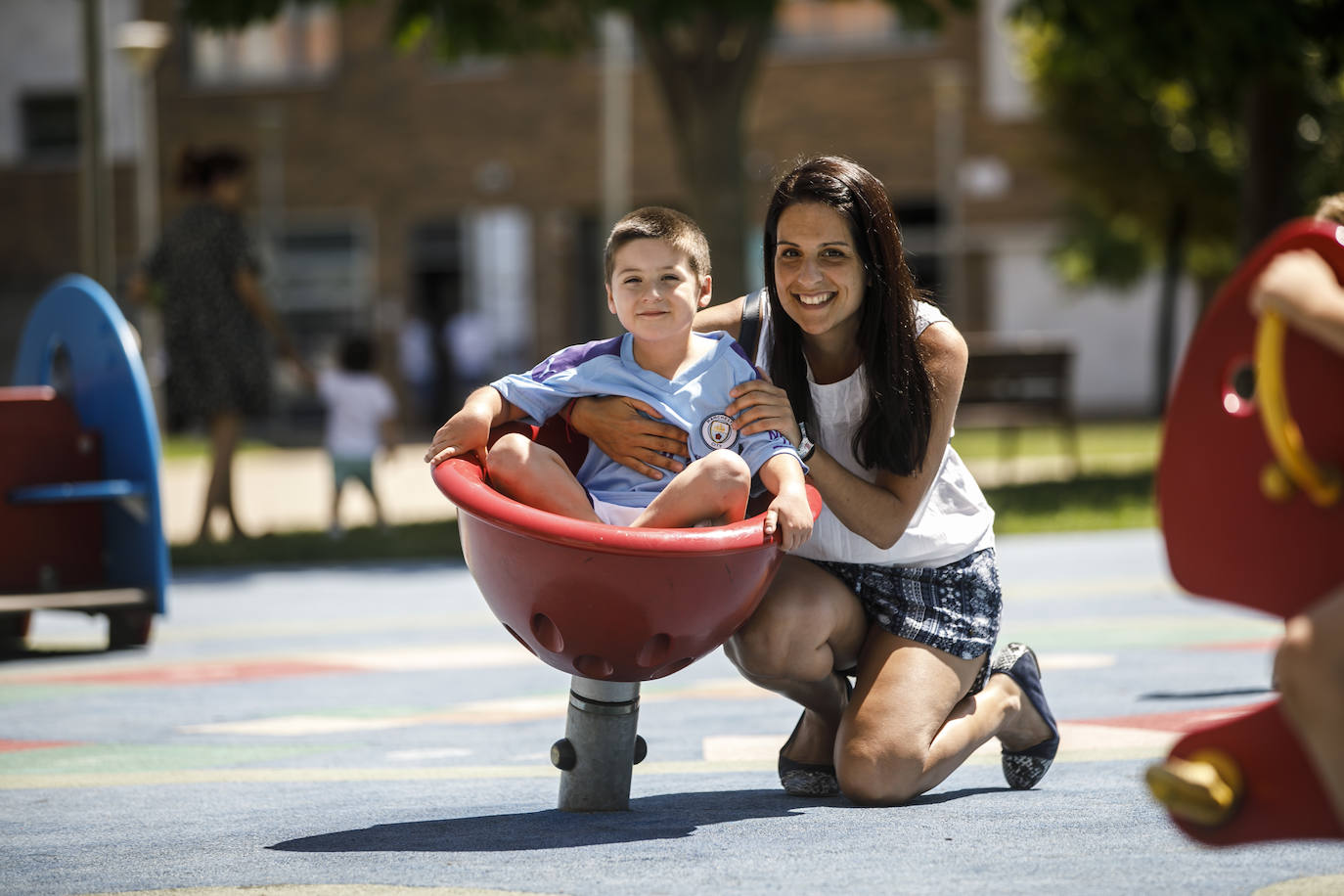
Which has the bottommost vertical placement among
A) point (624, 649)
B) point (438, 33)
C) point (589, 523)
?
point (624, 649)

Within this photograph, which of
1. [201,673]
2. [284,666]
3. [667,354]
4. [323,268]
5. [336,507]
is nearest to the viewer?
[667,354]

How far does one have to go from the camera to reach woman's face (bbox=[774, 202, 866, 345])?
396 cm

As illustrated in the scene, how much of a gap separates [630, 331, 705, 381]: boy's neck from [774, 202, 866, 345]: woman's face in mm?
246

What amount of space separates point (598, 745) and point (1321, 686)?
5.73ft

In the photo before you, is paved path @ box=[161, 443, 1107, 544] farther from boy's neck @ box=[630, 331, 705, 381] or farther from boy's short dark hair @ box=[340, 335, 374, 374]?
boy's neck @ box=[630, 331, 705, 381]

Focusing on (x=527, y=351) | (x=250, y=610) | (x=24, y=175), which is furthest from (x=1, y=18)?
(x=250, y=610)

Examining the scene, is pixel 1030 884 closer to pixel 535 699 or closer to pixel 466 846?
pixel 466 846

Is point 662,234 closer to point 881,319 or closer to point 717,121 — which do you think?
point 881,319

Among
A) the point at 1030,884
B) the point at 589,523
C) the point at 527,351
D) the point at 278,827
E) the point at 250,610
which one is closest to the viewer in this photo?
the point at 1030,884

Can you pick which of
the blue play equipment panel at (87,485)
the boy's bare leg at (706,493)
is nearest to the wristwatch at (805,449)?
the boy's bare leg at (706,493)

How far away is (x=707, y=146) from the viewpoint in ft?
45.3

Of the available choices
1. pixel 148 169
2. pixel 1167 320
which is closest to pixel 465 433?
pixel 1167 320

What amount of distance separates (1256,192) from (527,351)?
17529 mm

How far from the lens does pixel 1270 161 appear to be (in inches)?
581
